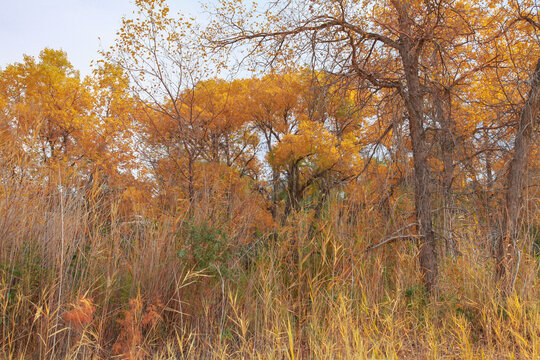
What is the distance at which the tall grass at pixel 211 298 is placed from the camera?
101 inches

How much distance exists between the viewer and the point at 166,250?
3.28 metres

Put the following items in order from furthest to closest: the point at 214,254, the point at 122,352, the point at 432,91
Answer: the point at 432,91
the point at 214,254
the point at 122,352

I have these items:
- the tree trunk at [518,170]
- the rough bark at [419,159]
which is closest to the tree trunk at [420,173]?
the rough bark at [419,159]

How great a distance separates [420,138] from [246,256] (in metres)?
2.35

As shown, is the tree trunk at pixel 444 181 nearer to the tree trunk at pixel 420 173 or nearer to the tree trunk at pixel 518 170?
the tree trunk at pixel 420 173

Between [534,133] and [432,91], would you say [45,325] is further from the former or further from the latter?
[534,133]

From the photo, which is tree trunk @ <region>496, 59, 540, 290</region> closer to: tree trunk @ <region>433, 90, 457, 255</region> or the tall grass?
the tall grass

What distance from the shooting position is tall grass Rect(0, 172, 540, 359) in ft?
8.43

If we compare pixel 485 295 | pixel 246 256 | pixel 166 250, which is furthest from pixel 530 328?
pixel 166 250

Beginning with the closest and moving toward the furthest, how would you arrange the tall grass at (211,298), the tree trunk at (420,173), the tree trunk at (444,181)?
the tall grass at (211,298), the tree trunk at (420,173), the tree trunk at (444,181)

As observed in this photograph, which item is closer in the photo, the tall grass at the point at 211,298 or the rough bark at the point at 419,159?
the tall grass at the point at 211,298

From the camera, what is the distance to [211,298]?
3.08 meters

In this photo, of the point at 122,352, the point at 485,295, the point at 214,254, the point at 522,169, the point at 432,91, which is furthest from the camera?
the point at 432,91

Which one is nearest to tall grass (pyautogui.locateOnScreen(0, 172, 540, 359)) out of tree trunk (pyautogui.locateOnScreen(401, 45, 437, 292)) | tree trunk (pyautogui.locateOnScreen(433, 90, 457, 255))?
tree trunk (pyautogui.locateOnScreen(401, 45, 437, 292))
